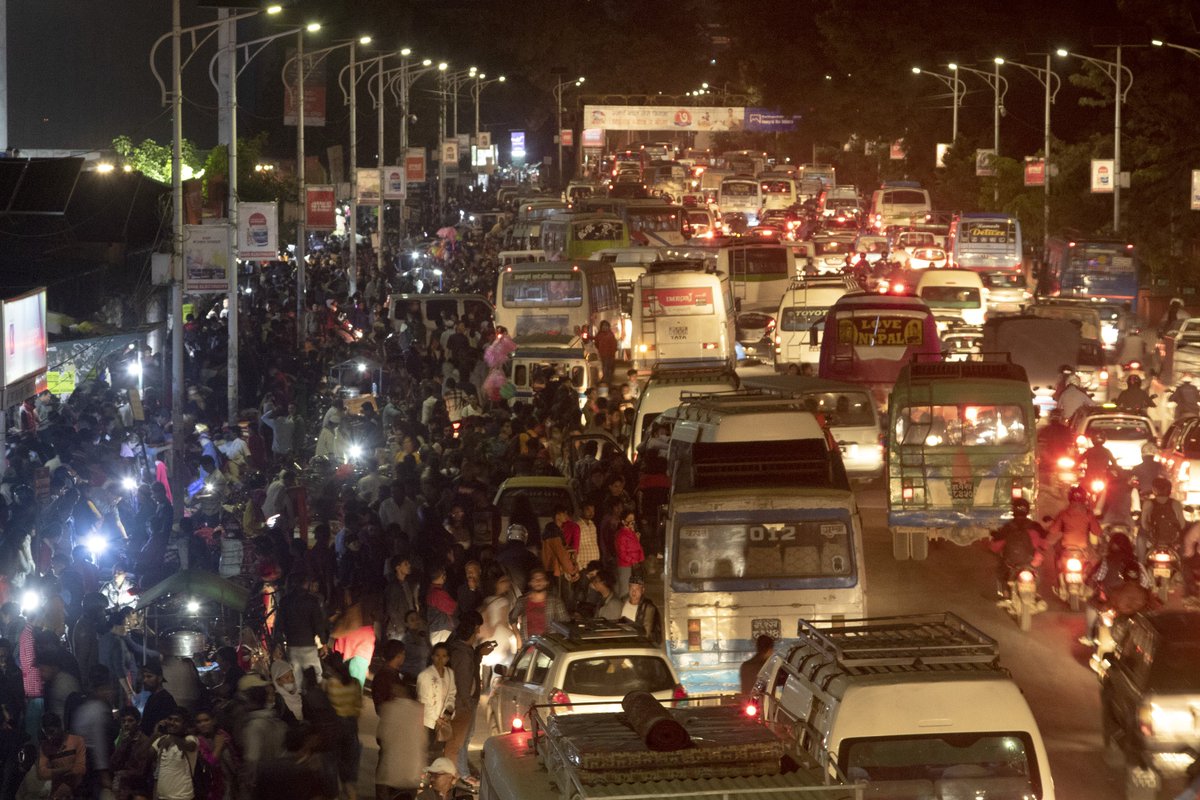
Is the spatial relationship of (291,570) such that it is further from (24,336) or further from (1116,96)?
(1116,96)

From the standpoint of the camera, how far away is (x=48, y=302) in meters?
26.4

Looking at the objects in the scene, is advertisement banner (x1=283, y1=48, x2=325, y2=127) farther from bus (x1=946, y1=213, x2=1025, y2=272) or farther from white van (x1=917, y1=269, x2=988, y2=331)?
bus (x1=946, y1=213, x2=1025, y2=272)

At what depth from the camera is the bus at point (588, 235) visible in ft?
159

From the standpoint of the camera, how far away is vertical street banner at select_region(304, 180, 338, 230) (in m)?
39.8

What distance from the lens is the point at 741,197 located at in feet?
249

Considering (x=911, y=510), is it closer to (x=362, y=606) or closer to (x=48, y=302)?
(x=362, y=606)

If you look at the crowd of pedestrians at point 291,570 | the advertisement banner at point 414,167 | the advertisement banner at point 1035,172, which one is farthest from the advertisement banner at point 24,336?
the advertisement banner at point 1035,172

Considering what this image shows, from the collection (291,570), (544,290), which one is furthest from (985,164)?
(291,570)

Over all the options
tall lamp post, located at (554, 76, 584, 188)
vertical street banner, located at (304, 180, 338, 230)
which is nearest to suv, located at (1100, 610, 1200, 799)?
vertical street banner, located at (304, 180, 338, 230)

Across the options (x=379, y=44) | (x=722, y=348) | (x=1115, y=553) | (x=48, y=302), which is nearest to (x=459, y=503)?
(x=1115, y=553)

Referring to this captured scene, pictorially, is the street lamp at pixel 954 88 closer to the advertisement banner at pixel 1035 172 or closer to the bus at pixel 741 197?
the bus at pixel 741 197

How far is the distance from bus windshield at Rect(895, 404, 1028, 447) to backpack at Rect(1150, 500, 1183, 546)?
2.32 meters

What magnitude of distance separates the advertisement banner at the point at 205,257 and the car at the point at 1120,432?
12.2 m

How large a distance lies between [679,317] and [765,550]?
63.5 feet
